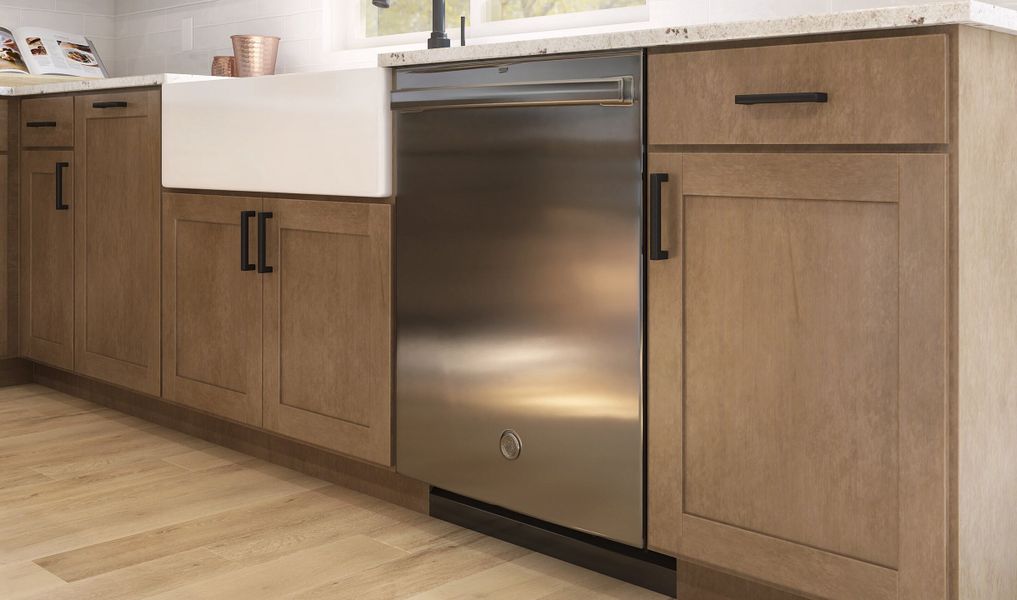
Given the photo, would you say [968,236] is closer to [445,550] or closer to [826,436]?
[826,436]

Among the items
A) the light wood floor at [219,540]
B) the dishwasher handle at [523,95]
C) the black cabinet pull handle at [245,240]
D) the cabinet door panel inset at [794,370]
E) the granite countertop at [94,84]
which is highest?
the granite countertop at [94,84]

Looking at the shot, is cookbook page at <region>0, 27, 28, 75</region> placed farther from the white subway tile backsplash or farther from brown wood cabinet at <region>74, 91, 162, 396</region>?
brown wood cabinet at <region>74, 91, 162, 396</region>

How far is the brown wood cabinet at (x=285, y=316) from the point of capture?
228cm

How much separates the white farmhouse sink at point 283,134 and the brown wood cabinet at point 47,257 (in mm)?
655

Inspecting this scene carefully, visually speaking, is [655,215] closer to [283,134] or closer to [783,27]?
[783,27]

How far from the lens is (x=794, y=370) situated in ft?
5.24

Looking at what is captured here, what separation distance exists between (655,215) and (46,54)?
3138mm

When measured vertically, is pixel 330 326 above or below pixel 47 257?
below

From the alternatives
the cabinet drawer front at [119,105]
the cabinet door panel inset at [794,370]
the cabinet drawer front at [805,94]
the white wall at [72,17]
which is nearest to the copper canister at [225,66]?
the cabinet drawer front at [119,105]

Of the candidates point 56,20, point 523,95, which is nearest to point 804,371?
point 523,95

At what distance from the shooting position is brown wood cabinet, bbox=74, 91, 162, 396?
9.60 feet

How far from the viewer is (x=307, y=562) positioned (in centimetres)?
201

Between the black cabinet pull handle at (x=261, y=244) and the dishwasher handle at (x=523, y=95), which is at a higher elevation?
the dishwasher handle at (x=523, y=95)

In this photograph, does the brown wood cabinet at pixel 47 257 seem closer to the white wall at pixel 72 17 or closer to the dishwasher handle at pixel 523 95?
the white wall at pixel 72 17
